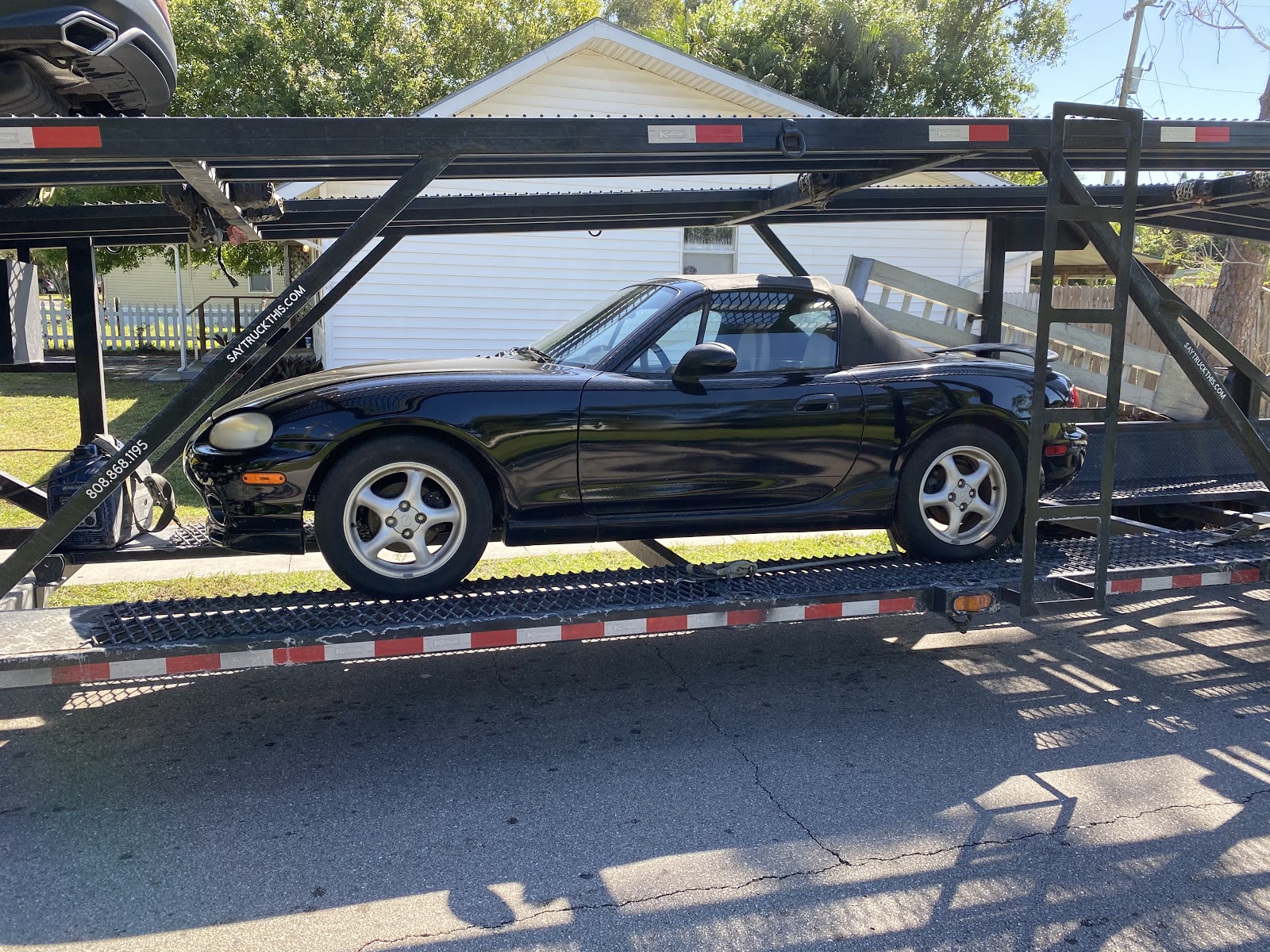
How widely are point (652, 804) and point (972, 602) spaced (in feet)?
5.77

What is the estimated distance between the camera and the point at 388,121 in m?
3.91

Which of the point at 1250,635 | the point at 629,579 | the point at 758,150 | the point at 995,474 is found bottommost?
the point at 1250,635

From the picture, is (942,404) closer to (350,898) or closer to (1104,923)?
(1104,923)

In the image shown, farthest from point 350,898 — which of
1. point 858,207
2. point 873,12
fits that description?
point 873,12

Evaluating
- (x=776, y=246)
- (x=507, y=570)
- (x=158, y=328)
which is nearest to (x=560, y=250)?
(x=776, y=246)

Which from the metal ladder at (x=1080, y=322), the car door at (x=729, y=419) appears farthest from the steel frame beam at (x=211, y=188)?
the metal ladder at (x=1080, y=322)

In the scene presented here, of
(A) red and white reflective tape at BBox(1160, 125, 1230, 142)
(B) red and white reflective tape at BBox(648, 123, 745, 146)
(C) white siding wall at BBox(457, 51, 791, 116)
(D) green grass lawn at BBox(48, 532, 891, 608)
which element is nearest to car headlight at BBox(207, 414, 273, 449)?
(D) green grass lawn at BBox(48, 532, 891, 608)

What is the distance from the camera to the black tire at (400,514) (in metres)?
4.43

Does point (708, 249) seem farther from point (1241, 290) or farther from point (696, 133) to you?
point (696, 133)

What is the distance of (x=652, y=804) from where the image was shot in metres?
3.97

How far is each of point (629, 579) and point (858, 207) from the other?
324 centimetres

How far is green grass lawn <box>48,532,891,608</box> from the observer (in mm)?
6605

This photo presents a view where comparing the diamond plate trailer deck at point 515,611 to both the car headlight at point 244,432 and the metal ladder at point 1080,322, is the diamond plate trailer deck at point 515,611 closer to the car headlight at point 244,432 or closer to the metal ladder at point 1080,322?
the metal ladder at point 1080,322

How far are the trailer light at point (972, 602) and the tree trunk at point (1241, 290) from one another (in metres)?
11.7
